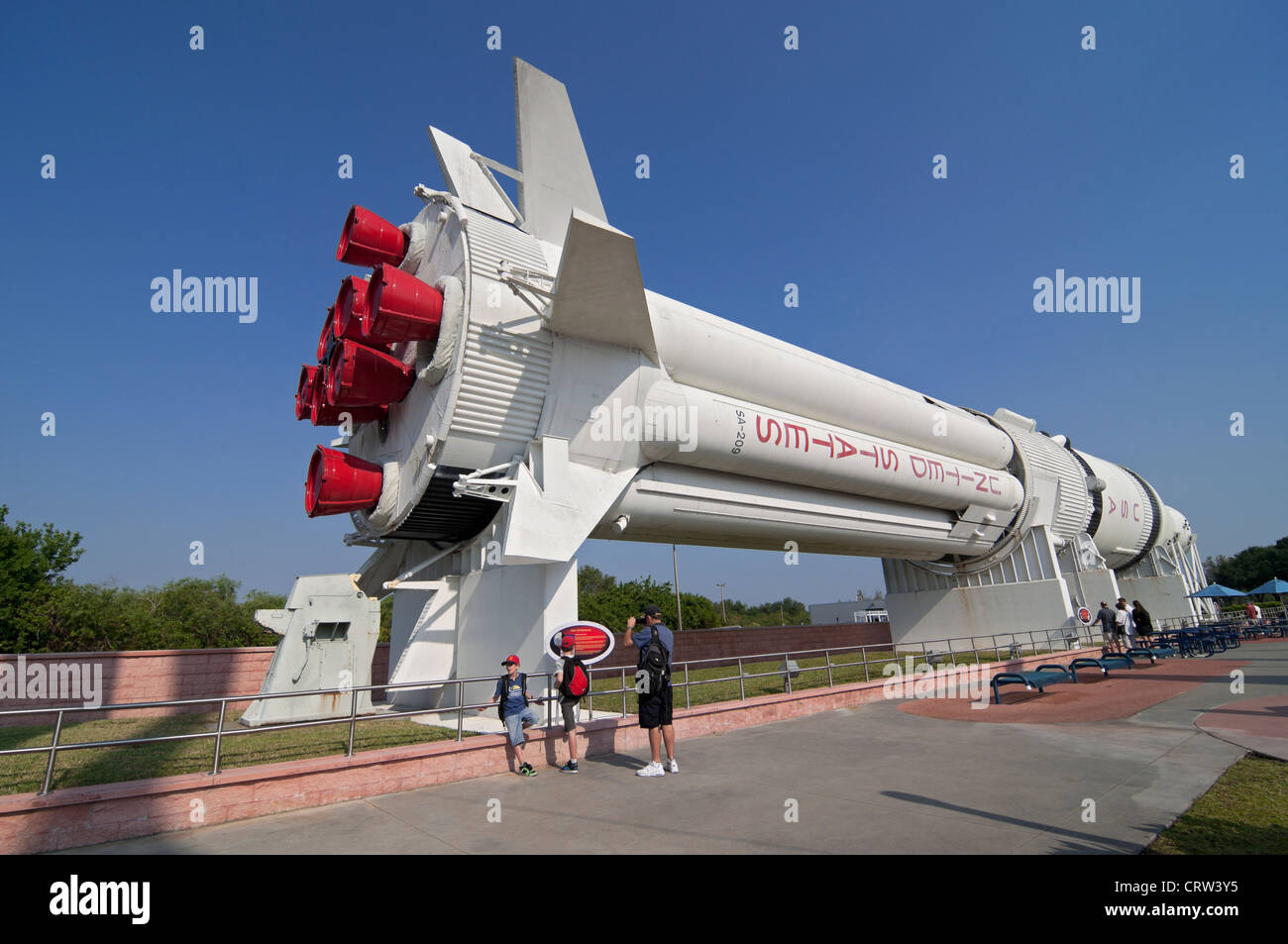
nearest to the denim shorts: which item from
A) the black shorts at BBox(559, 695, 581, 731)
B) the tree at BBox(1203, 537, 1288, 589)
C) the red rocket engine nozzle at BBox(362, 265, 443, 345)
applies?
the black shorts at BBox(559, 695, 581, 731)

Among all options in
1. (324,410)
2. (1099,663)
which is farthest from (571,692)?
(1099,663)

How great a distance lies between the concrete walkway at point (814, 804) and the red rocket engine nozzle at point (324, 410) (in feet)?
24.0

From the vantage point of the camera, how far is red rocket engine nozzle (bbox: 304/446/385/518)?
9.48m

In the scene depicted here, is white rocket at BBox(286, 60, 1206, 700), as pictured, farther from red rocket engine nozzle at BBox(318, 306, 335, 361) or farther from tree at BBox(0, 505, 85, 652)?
tree at BBox(0, 505, 85, 652)

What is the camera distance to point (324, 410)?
11008mm

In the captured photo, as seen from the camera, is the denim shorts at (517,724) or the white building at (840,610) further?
the white building at (840,610)

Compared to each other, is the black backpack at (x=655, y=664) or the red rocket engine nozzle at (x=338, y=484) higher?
the red rocket engine nozzle at (x=338, y=484)

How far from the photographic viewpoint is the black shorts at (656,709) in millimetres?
6340

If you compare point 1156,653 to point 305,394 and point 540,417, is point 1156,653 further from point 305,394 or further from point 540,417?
point 305,394

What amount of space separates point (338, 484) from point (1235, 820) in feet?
34.1

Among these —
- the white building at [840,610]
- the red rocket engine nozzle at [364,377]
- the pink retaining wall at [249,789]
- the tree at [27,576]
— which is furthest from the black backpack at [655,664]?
the white building at [840,610]

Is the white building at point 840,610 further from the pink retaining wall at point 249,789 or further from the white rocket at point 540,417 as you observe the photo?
the pink retaining wall at point 249,789

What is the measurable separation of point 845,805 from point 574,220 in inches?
289
